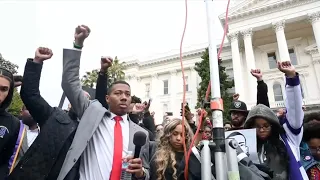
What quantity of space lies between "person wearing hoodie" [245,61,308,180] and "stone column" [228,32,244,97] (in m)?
24.8

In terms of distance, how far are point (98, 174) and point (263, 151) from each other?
5.93ft

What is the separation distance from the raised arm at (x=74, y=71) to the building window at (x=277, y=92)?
29738 millimetres

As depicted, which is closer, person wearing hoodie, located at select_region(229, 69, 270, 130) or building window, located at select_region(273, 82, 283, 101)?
person wearing hoodie, located at select_region(229, 69, 270, 130)

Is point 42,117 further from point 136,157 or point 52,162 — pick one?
point 136,157

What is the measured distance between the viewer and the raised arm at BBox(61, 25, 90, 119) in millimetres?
2625

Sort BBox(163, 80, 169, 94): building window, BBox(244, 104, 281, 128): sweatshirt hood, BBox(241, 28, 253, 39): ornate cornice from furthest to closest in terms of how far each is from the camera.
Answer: BBox(163, 80, 169, 94): building window → BBox(241, 28, 253, 39): ornate cornice → BBox(244, 104, 281, 128): sweatshirt hood

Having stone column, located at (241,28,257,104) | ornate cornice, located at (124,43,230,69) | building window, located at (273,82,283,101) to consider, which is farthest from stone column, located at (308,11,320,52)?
ornate cornice, located at (124,43,230,69)

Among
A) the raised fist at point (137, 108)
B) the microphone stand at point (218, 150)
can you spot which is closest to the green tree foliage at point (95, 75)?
the raised fist at point (137, 108)

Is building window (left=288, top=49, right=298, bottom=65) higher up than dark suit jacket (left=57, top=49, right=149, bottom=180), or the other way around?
building window (left=288, top=49, right=298, bottom=65)

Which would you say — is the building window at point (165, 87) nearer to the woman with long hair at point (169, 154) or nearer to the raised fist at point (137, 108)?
→ the raised fist at point (137, 108)

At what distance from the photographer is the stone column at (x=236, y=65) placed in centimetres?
2688

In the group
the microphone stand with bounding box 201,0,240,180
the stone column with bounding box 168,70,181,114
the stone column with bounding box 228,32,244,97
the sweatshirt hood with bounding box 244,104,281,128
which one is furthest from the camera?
the stone column with bounding box 168,70,181,114

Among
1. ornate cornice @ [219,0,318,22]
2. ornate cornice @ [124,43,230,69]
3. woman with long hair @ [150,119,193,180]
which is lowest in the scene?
woman with long hair @ [150,119,193,180]

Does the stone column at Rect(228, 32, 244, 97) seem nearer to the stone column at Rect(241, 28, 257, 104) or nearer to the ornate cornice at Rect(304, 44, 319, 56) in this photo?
the stone column at Rect(241, 28, 257, 104)
